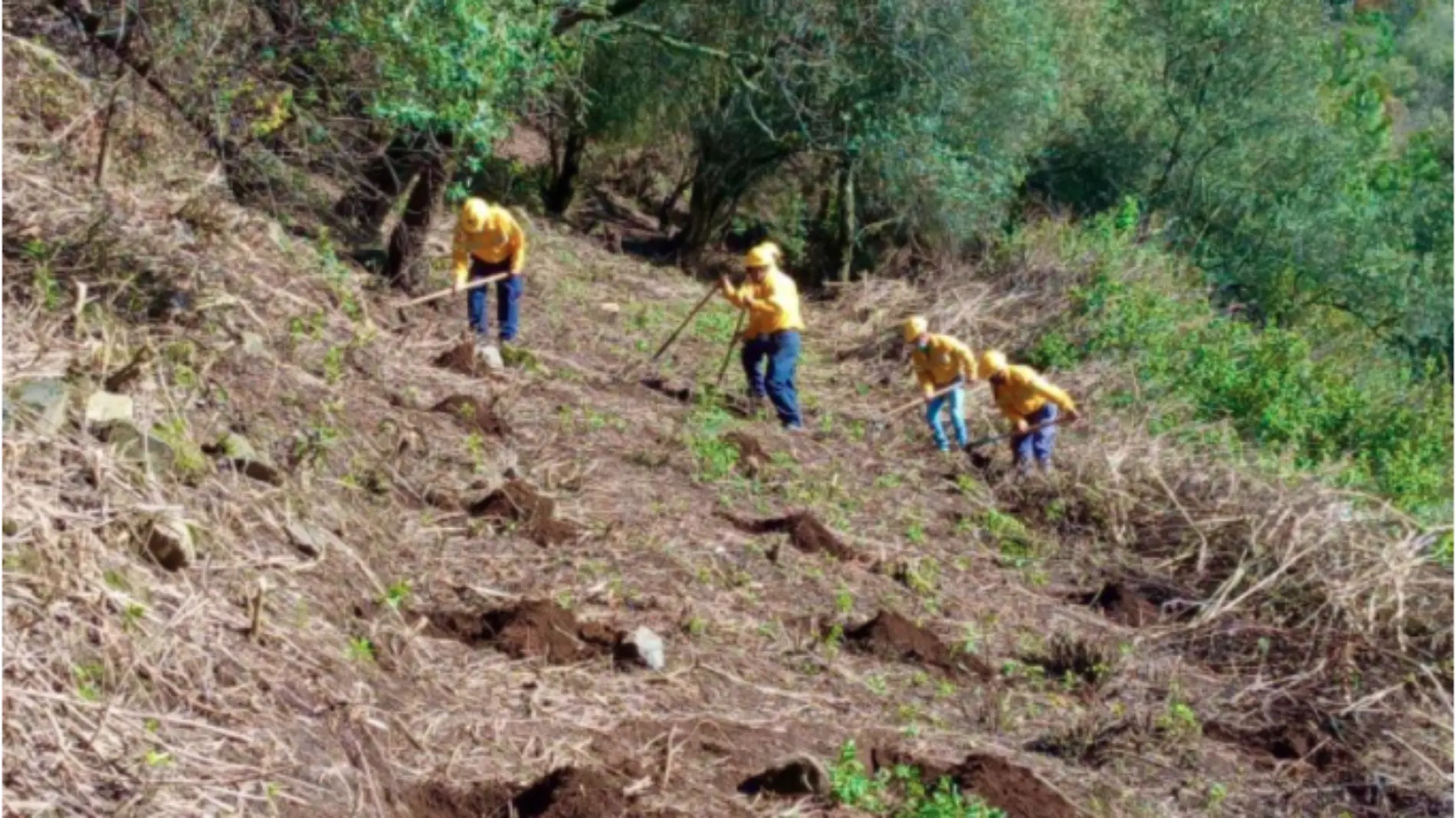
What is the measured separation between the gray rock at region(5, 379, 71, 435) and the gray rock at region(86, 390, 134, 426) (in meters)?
0.11

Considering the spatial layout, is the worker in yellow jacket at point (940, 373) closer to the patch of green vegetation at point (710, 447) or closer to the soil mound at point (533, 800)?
the patch of green vegetation at point (710, 447)

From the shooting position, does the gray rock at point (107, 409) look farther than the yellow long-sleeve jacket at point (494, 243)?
No

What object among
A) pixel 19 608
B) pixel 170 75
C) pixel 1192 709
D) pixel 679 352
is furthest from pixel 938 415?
pixel 19 608

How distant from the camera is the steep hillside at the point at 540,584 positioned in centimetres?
601

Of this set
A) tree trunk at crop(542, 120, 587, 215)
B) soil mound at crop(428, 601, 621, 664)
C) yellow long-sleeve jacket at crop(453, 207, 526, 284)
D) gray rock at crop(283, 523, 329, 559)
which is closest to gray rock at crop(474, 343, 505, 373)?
yellow long-sleeve jacket at crop(453, 207, 526, 284)

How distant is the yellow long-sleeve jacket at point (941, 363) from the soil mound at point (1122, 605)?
3686 mm

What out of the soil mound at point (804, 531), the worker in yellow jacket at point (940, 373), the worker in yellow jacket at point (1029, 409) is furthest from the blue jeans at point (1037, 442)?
the soil mound at point (804, 531)

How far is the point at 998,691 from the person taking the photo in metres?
8.86

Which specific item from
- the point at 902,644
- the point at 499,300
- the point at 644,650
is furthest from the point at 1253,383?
the point at 644,650

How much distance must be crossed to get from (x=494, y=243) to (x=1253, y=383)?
26.4ft

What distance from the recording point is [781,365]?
13.8 meters

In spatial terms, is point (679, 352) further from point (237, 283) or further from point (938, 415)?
point (237, 283)

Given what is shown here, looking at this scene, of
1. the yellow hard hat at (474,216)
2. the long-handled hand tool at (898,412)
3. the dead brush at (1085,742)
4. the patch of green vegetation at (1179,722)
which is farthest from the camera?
the long-handled hand tool at (898,412)

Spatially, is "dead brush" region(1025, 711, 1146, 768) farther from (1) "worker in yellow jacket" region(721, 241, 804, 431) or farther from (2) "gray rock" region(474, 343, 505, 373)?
(1) "worker in yellow jacket" region(721, 241, 804, 431)
